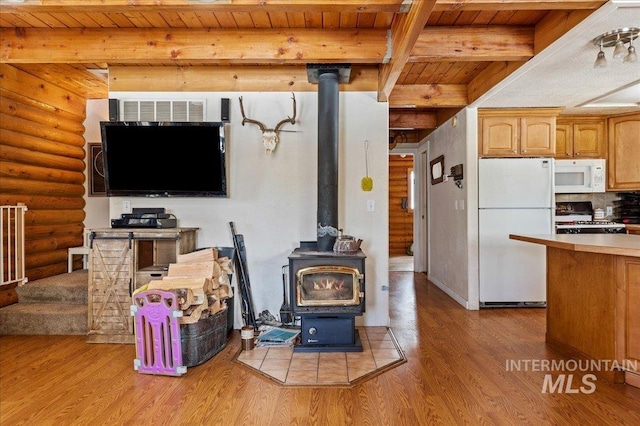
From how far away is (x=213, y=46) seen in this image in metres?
2.98

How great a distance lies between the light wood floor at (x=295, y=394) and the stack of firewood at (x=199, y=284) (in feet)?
1.28

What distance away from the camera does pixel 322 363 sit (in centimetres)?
274

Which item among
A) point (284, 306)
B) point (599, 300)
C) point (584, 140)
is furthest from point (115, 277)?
point (584, 140)

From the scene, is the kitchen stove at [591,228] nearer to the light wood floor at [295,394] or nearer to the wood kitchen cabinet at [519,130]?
the wood kitchen cabinet at [519,130]

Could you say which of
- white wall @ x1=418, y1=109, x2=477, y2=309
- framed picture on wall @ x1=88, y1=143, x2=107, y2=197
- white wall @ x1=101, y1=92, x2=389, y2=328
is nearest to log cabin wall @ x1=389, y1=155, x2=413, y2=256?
white wall @ x1=418, y1=109, x2=477, y2=309

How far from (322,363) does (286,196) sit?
1581 millimetres

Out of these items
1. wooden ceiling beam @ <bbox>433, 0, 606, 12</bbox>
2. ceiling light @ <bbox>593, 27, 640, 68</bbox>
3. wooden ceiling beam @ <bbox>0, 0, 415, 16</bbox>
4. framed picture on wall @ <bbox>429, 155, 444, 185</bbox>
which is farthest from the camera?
framed picture on wall @ <bbox>429, 155, 444, 185</bbox>

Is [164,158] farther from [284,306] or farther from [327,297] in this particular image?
[327,297]

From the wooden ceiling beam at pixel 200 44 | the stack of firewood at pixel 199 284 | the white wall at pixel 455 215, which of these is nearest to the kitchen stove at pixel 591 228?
the white wall at pixel 455 215

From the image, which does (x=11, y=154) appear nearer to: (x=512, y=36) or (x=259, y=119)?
(x=259, y=119)

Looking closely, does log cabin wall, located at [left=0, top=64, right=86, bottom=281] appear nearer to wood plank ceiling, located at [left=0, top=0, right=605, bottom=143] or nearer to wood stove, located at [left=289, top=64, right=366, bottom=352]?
wood plank ceiling, located at [left=0, top=0, right=605, bottom=143]

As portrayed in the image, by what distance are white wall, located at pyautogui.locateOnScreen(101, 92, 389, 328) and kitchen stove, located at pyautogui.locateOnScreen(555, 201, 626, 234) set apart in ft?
8.24

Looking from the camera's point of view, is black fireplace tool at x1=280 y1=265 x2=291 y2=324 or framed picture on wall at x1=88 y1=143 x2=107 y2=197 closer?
black fireplace tool at x1=280 y1=265 x2=291 y2=324

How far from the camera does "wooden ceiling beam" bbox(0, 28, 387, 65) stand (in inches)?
116
